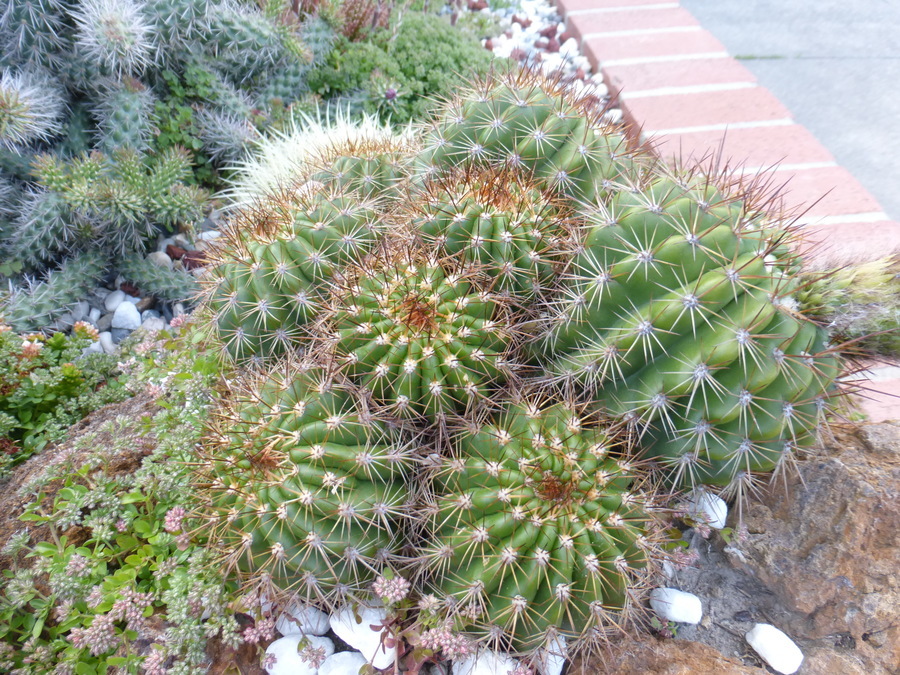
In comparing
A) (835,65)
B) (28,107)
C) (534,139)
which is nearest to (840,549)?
(534,139)

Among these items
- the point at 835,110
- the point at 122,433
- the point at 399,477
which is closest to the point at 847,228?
the point at 835,110

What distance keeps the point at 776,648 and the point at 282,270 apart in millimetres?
1831

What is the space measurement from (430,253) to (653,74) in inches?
147

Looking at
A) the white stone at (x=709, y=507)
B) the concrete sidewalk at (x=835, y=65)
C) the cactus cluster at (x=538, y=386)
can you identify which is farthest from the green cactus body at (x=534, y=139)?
the concrete sidewalk at (x=835, y=65)

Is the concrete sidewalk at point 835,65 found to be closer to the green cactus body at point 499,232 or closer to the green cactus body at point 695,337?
the green cactus body at point 695,337

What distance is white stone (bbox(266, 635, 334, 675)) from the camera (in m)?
1.69

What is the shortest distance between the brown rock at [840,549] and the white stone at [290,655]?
4.28 ft

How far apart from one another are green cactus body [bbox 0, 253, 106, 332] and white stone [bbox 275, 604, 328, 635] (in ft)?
6.89

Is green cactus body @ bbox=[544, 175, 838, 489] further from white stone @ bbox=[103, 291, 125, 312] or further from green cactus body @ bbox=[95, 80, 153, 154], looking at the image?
green cactus body @ bbox=[95, 80, 153, 154]

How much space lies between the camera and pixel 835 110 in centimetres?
464

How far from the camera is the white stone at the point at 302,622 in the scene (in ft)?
5.81

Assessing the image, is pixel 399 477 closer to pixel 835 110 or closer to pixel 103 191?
pixel 103 191

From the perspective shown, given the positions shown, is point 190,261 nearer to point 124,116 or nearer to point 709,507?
point 124,116

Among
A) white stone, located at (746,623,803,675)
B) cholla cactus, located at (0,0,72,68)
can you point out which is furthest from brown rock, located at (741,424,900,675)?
cholla cactus, located at (0,0,72,68)
